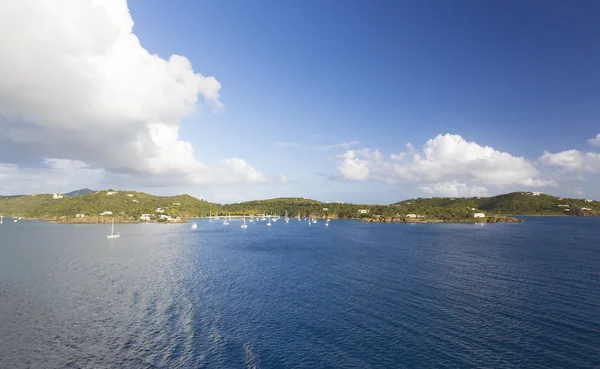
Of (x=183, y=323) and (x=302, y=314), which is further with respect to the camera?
(x=302, y=314)

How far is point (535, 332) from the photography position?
1722 inches

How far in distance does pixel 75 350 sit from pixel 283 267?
55685 millimetres

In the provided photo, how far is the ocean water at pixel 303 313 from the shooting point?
3831 centimetres

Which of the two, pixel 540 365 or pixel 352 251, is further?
pixel 352 251

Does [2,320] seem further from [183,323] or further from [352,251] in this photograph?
[352,251]

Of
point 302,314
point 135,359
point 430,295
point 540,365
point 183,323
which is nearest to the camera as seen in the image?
point 540,365

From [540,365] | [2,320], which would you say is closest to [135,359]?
[2,320]

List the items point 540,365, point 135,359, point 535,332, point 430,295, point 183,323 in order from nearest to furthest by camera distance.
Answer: point 540,365, point 135,359, point 535,332, point 183,323, point 430,295

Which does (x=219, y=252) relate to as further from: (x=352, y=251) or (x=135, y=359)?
(x=135, y=359)

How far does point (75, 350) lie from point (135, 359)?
902cm

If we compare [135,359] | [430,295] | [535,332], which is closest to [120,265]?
[135,359]

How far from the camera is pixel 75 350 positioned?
132 feet

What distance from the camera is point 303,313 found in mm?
53125

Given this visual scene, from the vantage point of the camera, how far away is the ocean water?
126 ft
